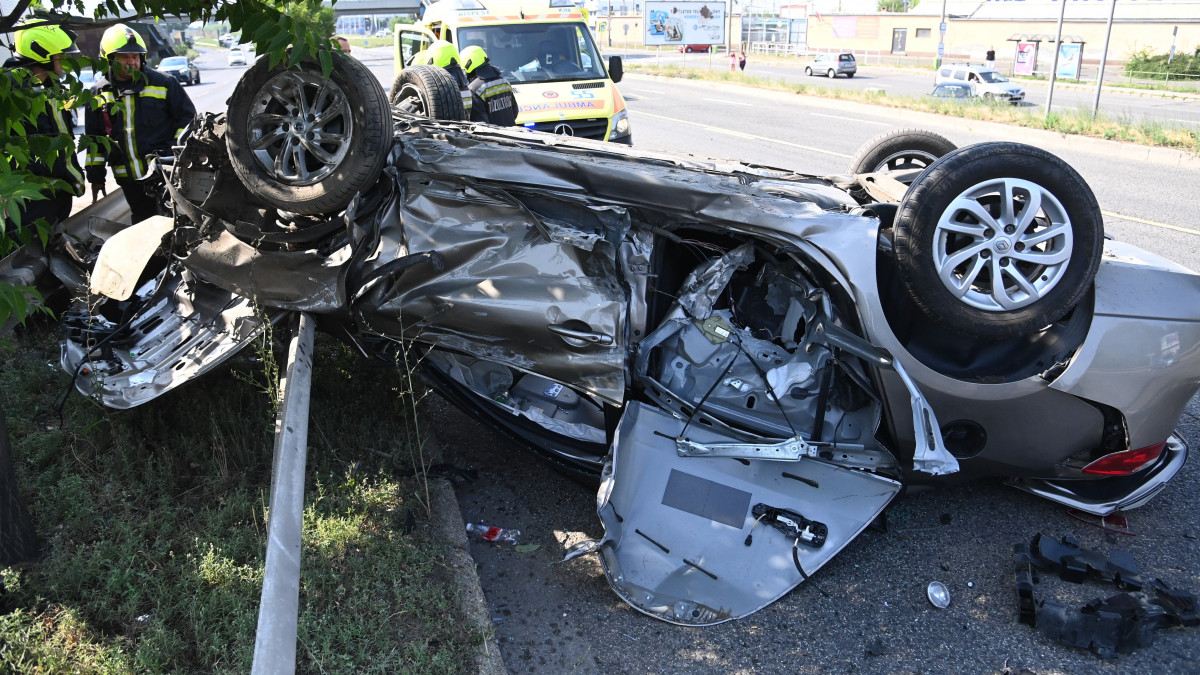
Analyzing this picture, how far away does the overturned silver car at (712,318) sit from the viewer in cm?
330

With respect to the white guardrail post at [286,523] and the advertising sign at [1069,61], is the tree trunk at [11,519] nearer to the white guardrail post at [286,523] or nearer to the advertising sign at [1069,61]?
the white guardrail post at [286,523]

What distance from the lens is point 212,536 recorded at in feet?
11.5

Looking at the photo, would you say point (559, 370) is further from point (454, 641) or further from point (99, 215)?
point (99, 215)

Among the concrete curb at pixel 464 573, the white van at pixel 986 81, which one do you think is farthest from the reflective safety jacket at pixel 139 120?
the white van at pixel 986 81

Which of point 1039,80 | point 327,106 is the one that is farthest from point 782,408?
point 1039,80

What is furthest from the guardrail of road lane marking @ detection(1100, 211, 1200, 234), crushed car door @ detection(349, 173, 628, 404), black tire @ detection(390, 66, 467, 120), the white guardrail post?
the white guardrail post

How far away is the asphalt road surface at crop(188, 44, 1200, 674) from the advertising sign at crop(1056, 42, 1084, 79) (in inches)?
1437

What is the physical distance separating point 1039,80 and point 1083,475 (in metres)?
38.2

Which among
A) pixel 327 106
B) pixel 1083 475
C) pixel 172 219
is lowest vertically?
pixel 1083 475

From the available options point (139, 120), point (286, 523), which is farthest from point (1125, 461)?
point (139, 120)

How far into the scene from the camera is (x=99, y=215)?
6207mm

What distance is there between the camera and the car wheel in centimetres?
324

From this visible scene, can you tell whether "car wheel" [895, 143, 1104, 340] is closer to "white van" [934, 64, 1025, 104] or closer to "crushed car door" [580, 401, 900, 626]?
"crushed car door" [580, 401, 900, 626]

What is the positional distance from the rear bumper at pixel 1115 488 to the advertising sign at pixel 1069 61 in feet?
120
